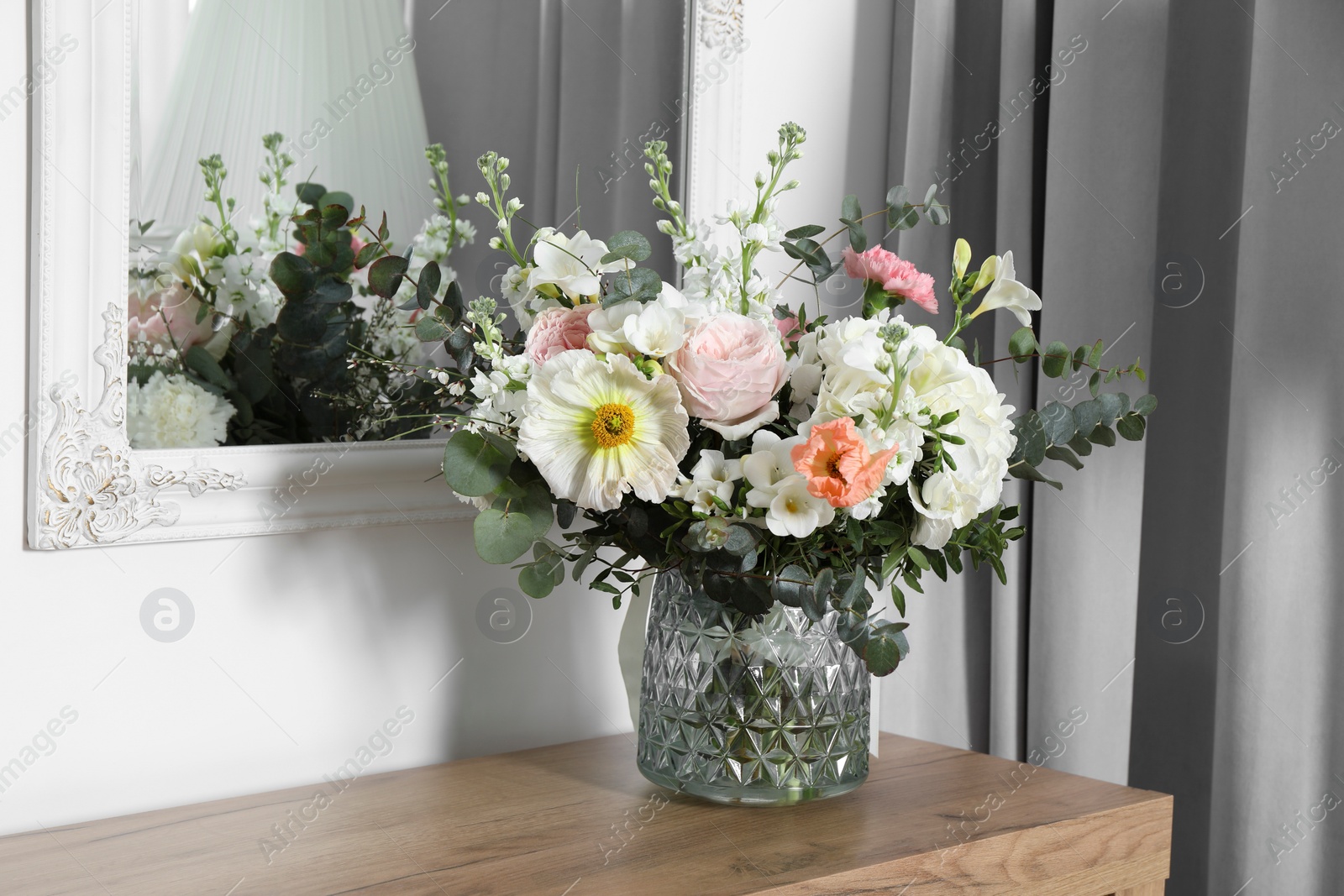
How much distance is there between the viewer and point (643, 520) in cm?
89

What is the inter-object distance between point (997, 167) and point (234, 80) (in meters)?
0.93

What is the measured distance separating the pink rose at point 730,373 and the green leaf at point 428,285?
9.0 inches

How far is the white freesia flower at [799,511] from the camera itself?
81cm

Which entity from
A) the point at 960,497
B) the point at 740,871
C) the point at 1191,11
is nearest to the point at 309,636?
the point at 740,871

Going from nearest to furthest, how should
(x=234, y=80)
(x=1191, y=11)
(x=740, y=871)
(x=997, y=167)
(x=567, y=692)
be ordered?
(x=740, y=871) < (x=234, y=80) < (x=567, y=692) < (x=1191, y=11) < (x=997, y=167)

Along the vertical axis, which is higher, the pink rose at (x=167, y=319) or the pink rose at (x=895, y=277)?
the pink rose at (x=895, y=277)

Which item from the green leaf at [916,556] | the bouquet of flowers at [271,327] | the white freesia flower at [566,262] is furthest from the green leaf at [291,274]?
the green leaf at [916,556]

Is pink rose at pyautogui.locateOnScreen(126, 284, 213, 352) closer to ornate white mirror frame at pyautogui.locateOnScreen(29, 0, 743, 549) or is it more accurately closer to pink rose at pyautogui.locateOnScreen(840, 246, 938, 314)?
ornate white mirror frame at pyautogui.locateOnScreen(29, 0, 743, 549)

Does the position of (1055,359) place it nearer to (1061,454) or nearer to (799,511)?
(1061,454)

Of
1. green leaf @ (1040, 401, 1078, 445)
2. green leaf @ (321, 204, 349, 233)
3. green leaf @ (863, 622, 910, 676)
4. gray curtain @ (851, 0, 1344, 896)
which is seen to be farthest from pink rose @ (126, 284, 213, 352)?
gray curtain @ (851, 0, 1344, 896)

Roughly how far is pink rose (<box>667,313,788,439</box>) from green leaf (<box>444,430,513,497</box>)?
0.15 meters

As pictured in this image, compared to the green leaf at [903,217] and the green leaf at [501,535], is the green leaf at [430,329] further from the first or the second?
the green leaf at [903,217]

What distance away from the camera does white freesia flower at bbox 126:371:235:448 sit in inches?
36.0

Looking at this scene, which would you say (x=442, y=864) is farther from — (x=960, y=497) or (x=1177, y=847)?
(x=1177, y=847)
